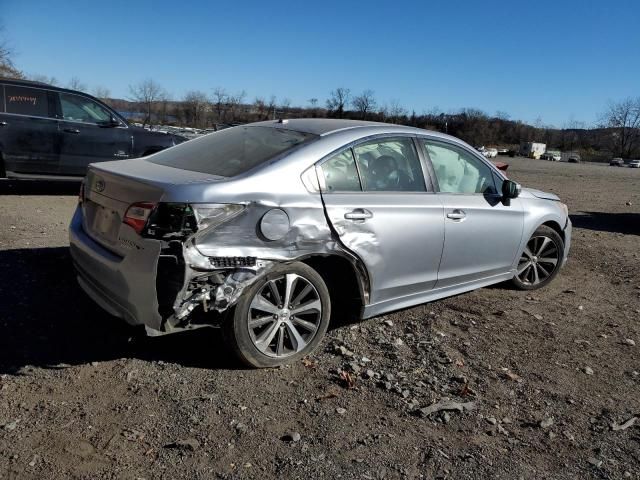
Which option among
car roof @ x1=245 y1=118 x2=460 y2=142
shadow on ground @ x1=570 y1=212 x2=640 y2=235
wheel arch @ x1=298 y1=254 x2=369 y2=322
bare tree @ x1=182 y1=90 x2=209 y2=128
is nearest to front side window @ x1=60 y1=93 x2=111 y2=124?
car roof @ x1=245 y1=118 x2=460 y2=142

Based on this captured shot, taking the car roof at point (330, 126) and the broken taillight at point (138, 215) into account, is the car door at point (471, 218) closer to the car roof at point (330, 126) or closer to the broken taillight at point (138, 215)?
the car roof at point (330, 126)

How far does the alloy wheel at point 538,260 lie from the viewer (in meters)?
5.62

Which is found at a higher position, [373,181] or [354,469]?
[373,181]

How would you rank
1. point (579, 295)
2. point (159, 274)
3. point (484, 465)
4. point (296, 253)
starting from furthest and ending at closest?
1. point (579, 295)
2. point (296, 253)
3. point (159, 274)
4. point (484, 465)

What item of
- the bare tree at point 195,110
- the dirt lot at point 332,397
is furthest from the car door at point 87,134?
the bare tree at point 195,110

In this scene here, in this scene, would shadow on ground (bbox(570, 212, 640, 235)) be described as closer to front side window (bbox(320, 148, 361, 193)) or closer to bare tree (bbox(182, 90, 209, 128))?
front side window (bbox(320, 148, 361, 193))

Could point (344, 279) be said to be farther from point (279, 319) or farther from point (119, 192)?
point (119, 192)

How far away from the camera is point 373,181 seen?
4090 mm

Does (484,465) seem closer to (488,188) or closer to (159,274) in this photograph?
(159,274)

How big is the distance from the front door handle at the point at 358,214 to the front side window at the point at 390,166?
8.2 inches

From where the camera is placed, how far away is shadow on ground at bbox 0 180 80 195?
33.4 feet

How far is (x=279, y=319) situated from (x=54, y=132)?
7.44 metres

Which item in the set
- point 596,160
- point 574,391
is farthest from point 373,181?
point 596,160

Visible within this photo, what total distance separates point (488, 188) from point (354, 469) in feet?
10.0
